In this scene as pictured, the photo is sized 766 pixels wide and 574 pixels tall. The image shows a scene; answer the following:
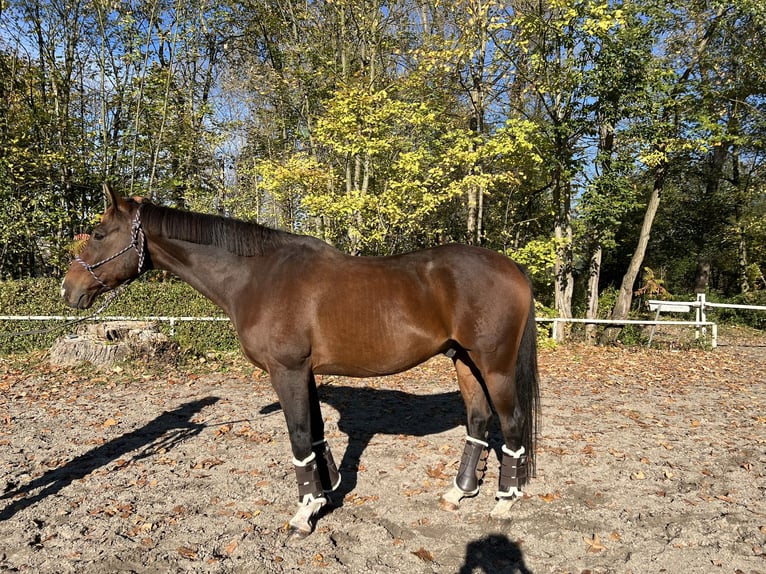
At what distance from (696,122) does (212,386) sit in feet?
38.5

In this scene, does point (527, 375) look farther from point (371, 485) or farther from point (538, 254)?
point (538, 254)

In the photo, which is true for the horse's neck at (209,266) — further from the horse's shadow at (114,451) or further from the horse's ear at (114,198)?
the horse's shadow at (114,451)

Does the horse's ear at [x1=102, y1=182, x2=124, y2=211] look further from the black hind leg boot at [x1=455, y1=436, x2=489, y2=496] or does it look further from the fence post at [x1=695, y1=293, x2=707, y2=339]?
the fence post at [x1=695, y1=293, x2=707, y2=339]

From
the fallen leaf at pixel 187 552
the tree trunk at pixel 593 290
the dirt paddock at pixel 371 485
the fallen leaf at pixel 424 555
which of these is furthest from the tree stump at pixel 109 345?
the tree trunk at pixel 593 290

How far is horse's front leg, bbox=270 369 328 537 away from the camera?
124 inches

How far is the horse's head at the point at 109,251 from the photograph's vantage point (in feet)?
10.8

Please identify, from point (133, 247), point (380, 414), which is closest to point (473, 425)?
point (380, 414)

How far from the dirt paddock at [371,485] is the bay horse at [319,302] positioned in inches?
14.6

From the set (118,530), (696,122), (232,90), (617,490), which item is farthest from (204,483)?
→ (232,90)

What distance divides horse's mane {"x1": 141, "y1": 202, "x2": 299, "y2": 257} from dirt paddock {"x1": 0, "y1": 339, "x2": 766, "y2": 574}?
1957mm

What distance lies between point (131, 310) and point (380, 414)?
6.69 meters

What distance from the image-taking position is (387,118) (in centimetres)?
952

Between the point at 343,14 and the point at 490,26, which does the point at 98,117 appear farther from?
the point at 490,26

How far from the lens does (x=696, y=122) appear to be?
1062cm
